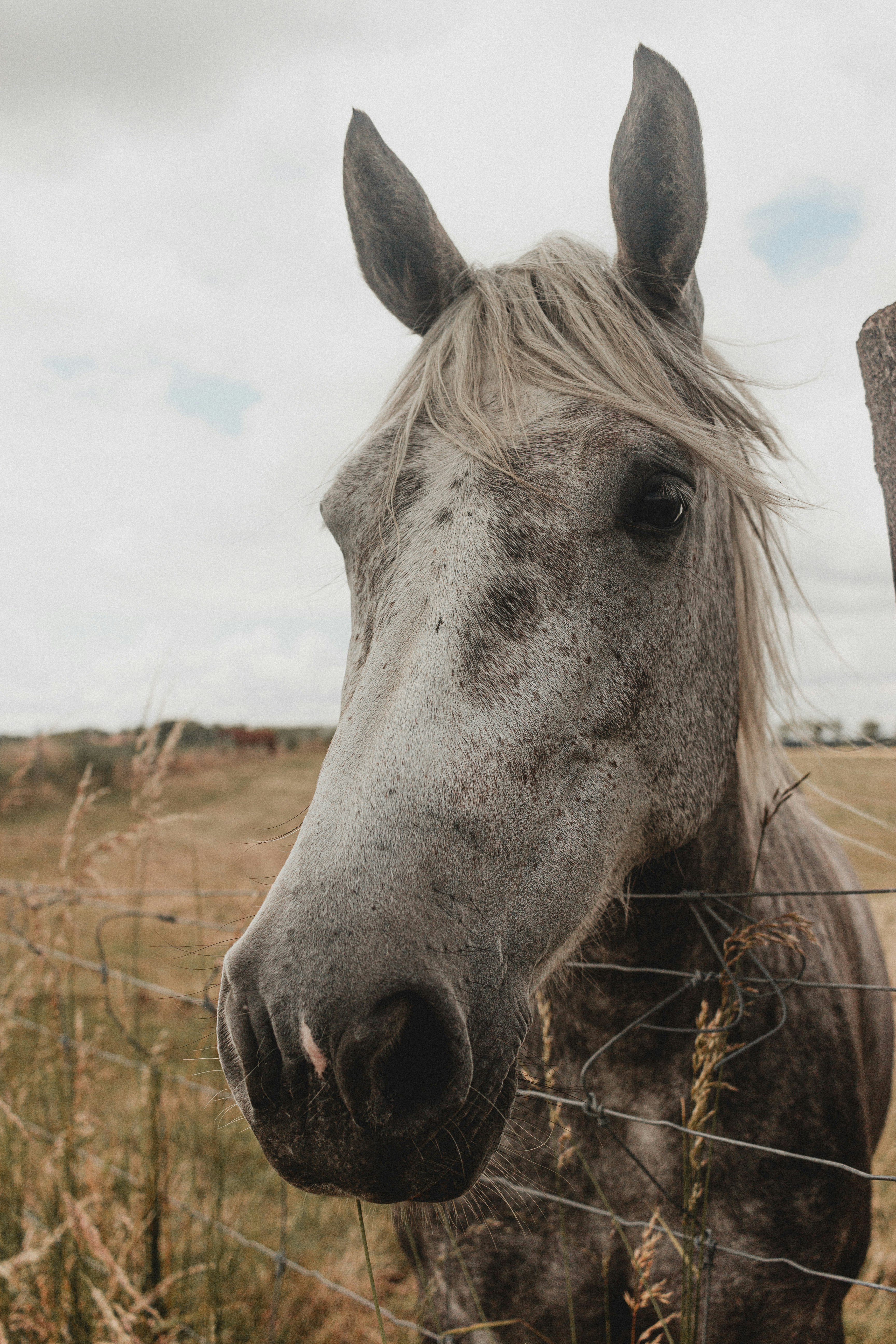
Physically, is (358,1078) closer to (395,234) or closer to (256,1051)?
(256,1051)

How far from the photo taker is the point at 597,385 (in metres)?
1.57

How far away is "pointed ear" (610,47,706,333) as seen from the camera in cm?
161

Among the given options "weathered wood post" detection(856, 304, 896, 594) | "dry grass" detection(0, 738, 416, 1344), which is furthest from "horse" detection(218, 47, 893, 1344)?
"dry grass" detection(0, 738, 416, 1344)

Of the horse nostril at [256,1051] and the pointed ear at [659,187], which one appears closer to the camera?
the horse nostril at [256,1051]

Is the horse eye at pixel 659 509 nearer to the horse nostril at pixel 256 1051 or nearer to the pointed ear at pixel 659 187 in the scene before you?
the pointed ear at pixel 659 187

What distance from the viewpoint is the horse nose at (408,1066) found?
0.98 metres

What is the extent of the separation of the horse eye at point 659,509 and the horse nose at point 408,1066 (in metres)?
0.93

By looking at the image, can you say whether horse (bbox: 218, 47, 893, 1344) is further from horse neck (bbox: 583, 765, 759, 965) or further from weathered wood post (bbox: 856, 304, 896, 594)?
weathered wood post (bbox: 856, 304, 896, 594)

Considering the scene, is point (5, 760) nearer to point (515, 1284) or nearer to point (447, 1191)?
point (515, 1284)

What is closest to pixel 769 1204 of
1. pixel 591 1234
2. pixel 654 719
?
pixel 591 1234

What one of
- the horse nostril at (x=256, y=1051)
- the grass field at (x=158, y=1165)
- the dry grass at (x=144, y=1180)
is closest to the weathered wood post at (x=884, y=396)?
the grass field at (x=158, y=1165)

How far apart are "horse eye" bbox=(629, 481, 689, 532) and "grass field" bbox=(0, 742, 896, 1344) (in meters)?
0.90

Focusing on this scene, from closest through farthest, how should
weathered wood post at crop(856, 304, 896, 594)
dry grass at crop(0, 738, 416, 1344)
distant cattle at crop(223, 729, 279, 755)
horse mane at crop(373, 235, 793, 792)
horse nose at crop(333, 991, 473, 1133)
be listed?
horse nose at crop(333, 991, 473, 1133)
weathered wood post at crop(856, 304, 896, 594)
horse mane at crop(373, 235, 793, 792)
dry grass at crop(0, 738, 416, 1344)
distant cattle at crop(223, 729, 279, 755)

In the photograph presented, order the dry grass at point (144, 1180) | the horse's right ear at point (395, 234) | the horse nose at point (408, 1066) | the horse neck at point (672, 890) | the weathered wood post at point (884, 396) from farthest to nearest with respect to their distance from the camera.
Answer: the dry grass at point (144, 1180) < the horse's right ear at point (395, 234) < the horse neck at point (672, 890) < the weathered wood post at point (884, 396) < the horse nose at point (408, 1066)
